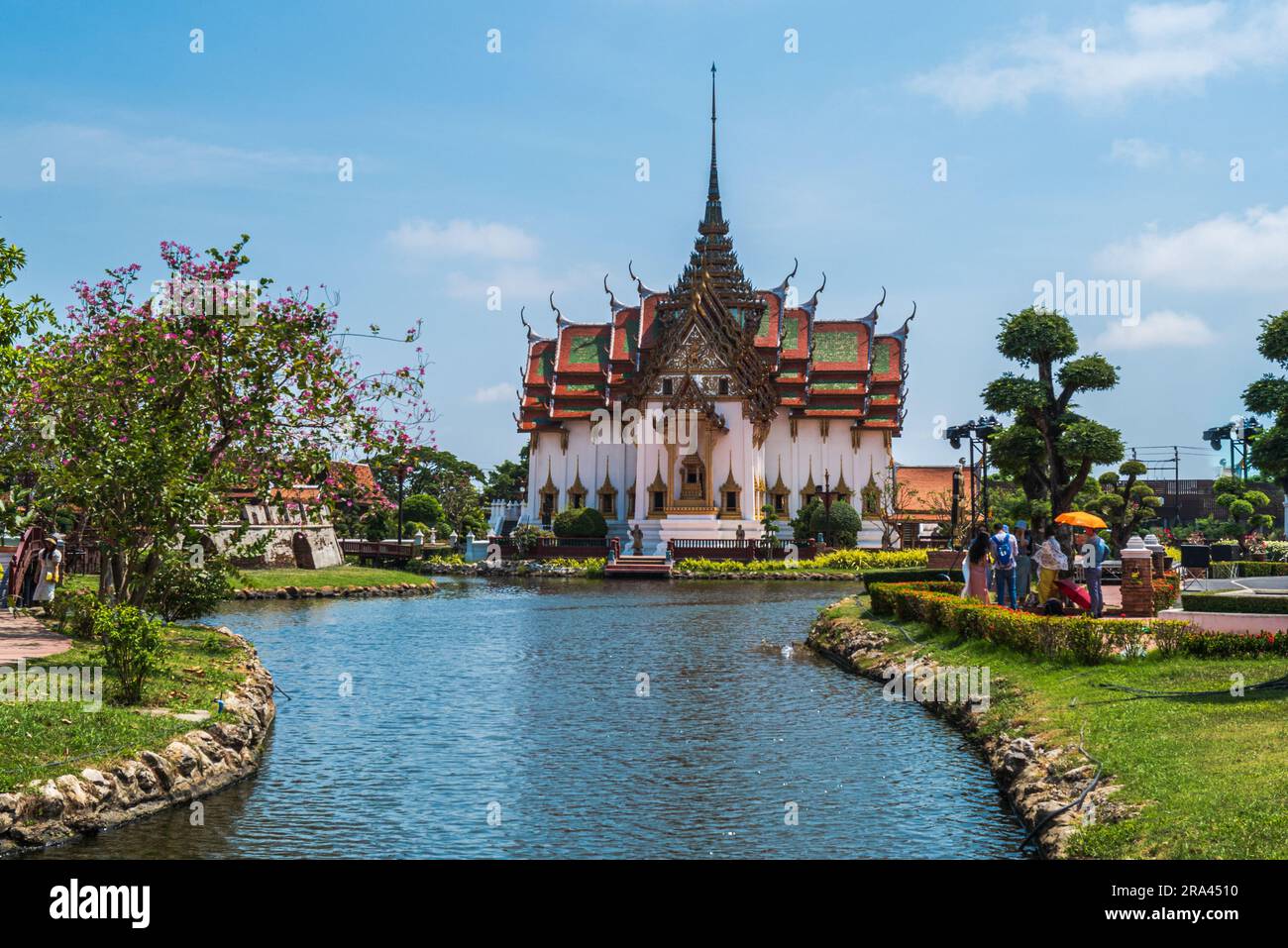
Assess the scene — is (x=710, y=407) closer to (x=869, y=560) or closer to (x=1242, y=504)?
(x=869, y=560)

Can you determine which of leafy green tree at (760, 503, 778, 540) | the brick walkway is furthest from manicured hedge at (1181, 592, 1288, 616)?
leafy green tree at (760, 503, 778, 540)

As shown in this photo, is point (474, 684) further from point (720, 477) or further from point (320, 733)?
point (720, 477)

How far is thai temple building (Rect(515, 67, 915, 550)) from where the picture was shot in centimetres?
7412

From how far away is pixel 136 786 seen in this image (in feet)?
43.2

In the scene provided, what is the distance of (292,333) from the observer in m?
20.6

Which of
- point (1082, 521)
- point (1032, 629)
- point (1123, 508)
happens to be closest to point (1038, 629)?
point (1032, 629)

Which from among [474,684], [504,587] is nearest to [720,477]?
[504,587]

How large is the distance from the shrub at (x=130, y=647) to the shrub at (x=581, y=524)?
5542 cm

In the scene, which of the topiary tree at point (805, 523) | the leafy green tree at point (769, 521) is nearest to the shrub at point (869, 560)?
the leafy green tree at point (769, 521)

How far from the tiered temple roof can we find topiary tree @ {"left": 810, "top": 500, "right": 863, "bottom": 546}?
7.82 metres

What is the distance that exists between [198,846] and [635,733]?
7.43 meters

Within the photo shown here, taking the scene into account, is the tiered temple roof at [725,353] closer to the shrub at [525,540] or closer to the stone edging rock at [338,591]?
the shrub at [525,540]

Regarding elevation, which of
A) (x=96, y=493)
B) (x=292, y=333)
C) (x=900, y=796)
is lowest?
(x=900, y=796)

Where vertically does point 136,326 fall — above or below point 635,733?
above
